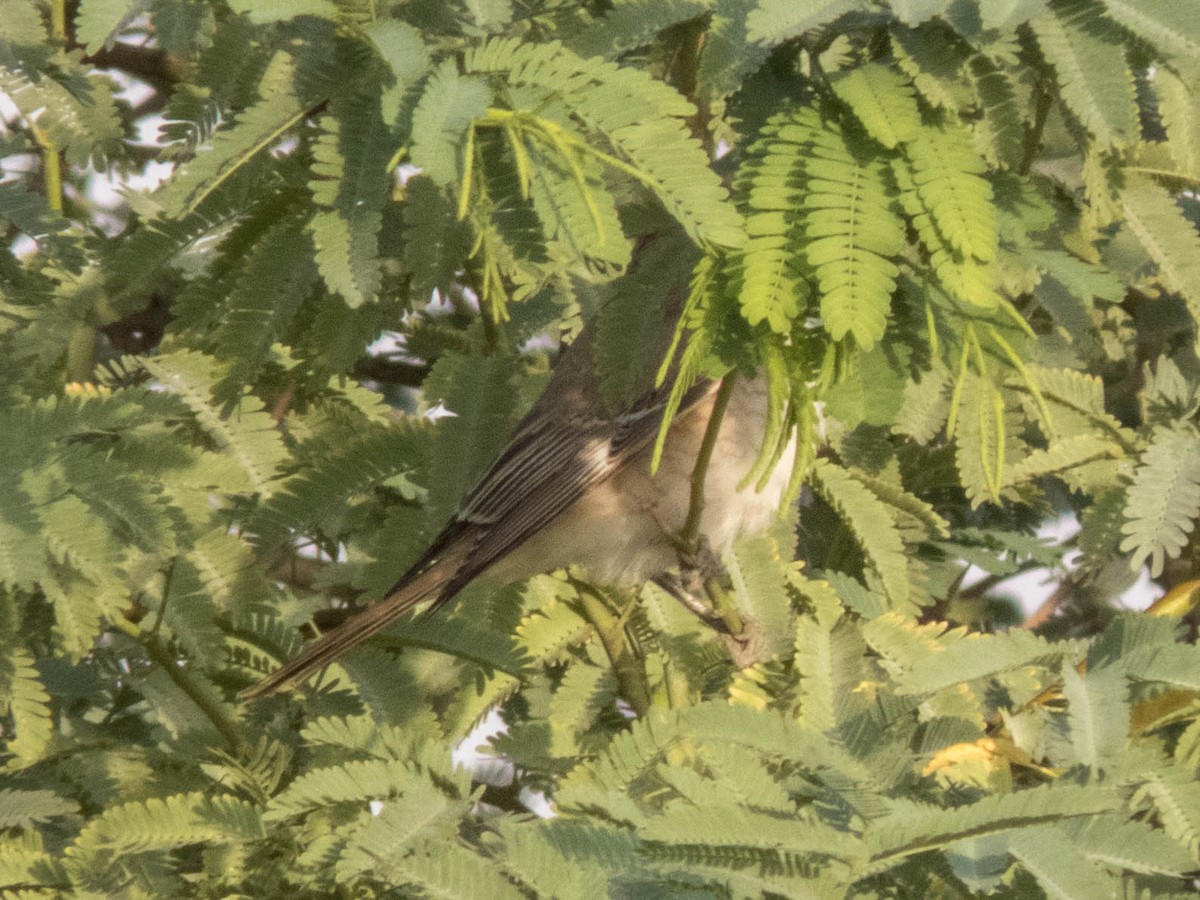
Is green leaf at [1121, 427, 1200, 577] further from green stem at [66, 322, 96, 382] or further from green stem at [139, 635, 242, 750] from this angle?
green stem at [66, 322, 96, 382]

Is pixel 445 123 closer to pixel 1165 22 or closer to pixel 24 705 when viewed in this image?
pixel 1165 22

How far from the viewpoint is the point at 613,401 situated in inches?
119

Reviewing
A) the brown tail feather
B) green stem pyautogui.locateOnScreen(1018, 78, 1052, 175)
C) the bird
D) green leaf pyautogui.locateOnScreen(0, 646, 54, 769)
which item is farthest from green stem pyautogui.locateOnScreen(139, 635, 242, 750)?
green stem pyautogui.locateOnScreen(1018, 78, 1052, 175)

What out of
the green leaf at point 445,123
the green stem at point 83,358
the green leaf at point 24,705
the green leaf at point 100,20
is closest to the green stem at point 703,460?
the green leaf at point 445,123

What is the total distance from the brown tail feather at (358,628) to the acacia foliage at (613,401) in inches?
3.0

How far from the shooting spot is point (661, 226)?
8.61 ft

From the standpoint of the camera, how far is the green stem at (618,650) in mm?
3857

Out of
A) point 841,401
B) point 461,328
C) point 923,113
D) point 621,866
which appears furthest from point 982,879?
point 461,328

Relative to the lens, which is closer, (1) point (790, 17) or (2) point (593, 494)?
(1) point (790, 17)

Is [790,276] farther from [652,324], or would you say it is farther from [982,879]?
[982,879]

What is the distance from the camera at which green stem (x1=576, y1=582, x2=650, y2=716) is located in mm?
3857

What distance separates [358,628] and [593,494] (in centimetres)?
125

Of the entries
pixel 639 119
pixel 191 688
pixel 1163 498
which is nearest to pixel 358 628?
pixel 191 688

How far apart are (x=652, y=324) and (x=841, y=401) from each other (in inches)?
21.2
